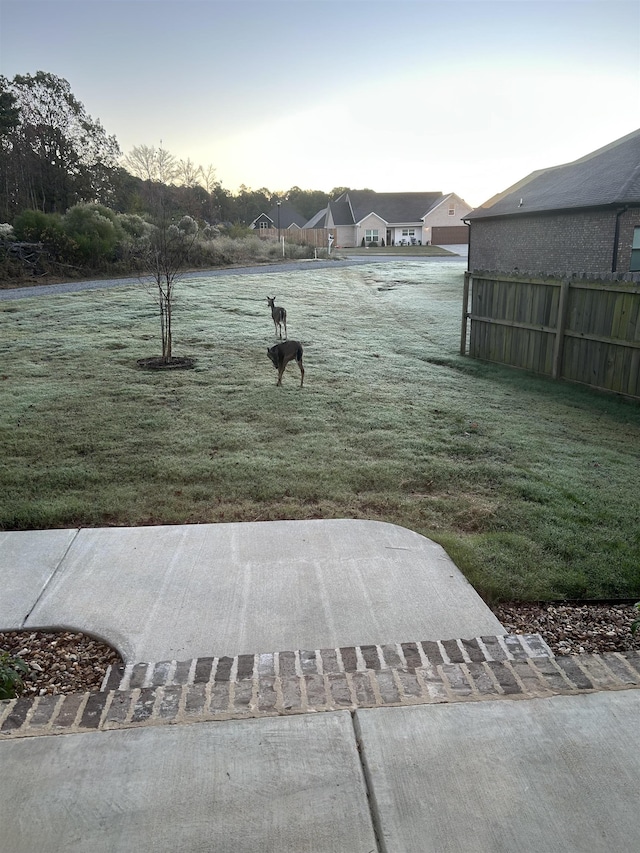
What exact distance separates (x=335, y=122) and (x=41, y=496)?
20.4m

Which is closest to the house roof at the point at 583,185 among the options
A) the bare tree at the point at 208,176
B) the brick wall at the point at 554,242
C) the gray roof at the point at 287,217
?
the brick wall at the point at 554,242

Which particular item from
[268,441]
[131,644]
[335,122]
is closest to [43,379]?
[268,441]

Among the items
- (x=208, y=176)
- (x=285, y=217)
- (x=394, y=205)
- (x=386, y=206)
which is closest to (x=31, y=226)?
(x=208, y=176)

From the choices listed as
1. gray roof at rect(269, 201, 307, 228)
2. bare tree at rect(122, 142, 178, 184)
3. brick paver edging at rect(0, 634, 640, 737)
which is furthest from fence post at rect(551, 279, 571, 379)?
gray roof at rect(269, 201, 307, 228)

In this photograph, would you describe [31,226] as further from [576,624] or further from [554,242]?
[576,624]

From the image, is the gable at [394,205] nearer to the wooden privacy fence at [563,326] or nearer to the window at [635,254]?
the window at [635,254]

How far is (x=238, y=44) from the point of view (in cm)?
1326

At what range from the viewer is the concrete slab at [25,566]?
3367 millimetres

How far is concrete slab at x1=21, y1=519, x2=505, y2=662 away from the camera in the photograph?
3148mm

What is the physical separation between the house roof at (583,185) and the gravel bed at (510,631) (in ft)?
58.5

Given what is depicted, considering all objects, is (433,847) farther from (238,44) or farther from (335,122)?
(335,122)

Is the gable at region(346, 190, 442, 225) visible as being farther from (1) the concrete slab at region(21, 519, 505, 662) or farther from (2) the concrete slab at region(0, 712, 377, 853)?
(2) the concrete slab at region(0, 712, 377, 853)

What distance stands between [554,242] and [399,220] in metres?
37.1

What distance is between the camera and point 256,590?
3566mm
